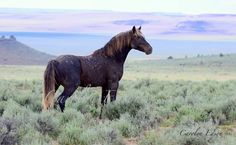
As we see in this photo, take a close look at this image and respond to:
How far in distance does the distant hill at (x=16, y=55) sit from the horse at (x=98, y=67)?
54557mm

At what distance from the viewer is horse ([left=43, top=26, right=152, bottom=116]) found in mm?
12039

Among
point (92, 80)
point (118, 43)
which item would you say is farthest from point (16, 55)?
point (92, 80)

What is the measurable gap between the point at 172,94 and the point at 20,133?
31.3 ft

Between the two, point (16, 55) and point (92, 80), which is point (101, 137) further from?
point (16, 55)

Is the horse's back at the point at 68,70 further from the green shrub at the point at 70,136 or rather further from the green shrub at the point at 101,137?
the green shrub at the point at 101,137

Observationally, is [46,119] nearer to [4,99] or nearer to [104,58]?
[104,58]

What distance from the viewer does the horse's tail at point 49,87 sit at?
1162 centimetres

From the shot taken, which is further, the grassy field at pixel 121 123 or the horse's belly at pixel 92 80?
the horse's belly at pixel 92 80

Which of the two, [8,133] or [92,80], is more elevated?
[92,80]

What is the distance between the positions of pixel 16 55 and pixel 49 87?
2329 inches

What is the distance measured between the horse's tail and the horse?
2.4 inches

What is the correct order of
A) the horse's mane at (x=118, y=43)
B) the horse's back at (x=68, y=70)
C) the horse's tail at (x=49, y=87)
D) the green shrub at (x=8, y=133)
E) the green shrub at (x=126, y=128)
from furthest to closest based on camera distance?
the horse's mane at (x=118, y=43) < the horse's back at (x=68, y=70) < the horse's tail at (x=49, y=87) < the green shrub at (x=126, y=128) < the green shrub at (x=8, y=133)

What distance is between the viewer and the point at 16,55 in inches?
A: 2749

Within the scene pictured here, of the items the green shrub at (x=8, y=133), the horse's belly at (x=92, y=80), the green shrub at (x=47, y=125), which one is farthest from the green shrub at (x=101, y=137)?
the horse's belly at (x=92, y=80)
